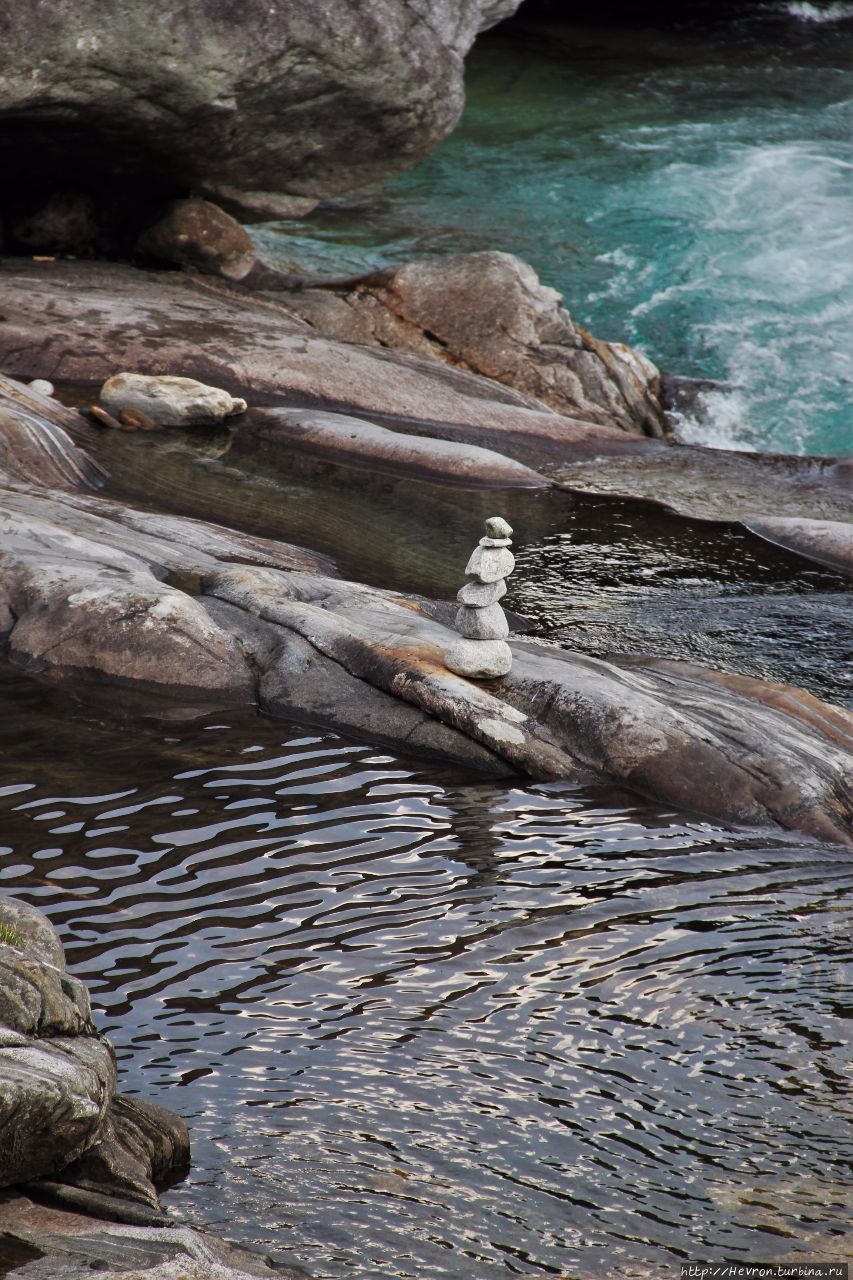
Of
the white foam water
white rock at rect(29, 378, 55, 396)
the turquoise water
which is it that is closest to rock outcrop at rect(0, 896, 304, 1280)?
white rock at rect(29, 378, 55, 396)

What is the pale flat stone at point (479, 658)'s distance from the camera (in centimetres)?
947

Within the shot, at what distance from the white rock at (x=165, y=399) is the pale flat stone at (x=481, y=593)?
6.76 metres

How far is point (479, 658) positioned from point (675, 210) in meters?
18.7

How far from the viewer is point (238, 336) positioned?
17.2 meters

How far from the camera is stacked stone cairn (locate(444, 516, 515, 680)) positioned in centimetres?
950

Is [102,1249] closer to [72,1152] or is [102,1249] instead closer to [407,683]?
[72,1152]

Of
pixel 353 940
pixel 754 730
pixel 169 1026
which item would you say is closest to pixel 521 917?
pixel 353 940

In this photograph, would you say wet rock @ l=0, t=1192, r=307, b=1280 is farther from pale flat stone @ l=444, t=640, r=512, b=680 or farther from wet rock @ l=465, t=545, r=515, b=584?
wet rock @ l=465, t=545, r=515, b=584

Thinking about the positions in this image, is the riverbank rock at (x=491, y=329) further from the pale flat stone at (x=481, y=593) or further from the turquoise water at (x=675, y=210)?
the pale flat stone at (x=481, y=593)

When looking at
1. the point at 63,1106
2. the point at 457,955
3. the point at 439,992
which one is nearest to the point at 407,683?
the point at 457,955

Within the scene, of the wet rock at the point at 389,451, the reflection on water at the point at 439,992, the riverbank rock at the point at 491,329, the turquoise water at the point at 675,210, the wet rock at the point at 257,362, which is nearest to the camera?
the reflection on water at the point at 439,992

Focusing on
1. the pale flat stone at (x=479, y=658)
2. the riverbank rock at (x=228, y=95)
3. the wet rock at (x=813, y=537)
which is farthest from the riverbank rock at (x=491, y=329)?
the pale flat stone at (x=479, y=658)

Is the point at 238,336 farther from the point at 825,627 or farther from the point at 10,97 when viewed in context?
the point at 825,627

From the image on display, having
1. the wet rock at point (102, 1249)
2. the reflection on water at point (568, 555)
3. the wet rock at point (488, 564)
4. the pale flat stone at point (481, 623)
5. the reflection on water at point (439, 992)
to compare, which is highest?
the wet rock at point (488, 564)
